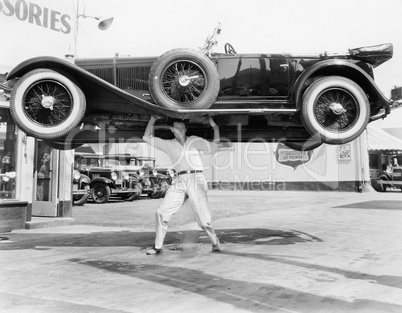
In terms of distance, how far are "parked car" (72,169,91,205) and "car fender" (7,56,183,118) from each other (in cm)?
1065

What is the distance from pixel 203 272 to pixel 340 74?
286 centimetres

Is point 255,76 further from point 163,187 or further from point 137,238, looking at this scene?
point 163,187

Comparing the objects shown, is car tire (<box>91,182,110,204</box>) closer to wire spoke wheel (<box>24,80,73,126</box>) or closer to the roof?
wire spoke wheel (<box>24,80,73,126</box>)

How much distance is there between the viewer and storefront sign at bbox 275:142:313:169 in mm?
25641

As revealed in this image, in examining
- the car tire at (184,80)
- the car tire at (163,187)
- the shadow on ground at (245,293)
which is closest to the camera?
the shadow on ground at (245,293)

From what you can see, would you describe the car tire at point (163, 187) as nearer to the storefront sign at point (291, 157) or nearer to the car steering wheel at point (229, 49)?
the storefront sign at point (291, 157)

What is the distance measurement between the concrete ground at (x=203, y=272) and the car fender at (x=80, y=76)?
5.73 ft

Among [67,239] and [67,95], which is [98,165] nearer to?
[67,239]

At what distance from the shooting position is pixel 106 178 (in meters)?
16.9

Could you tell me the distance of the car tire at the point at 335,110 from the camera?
487 cm

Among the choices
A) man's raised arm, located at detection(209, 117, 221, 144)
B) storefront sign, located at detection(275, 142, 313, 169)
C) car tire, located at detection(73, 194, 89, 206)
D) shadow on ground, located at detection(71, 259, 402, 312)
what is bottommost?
shadow on ground, located at detection(71, 259, 402, 312)

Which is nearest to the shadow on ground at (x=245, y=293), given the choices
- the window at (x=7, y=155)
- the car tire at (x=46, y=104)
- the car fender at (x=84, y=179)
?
the car tire at (x=46, y=104)

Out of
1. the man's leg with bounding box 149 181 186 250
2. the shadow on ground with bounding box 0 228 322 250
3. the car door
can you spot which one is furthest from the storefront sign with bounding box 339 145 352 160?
the man's leg with bounding box 149 181 186 250

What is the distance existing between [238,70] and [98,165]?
13368mm
